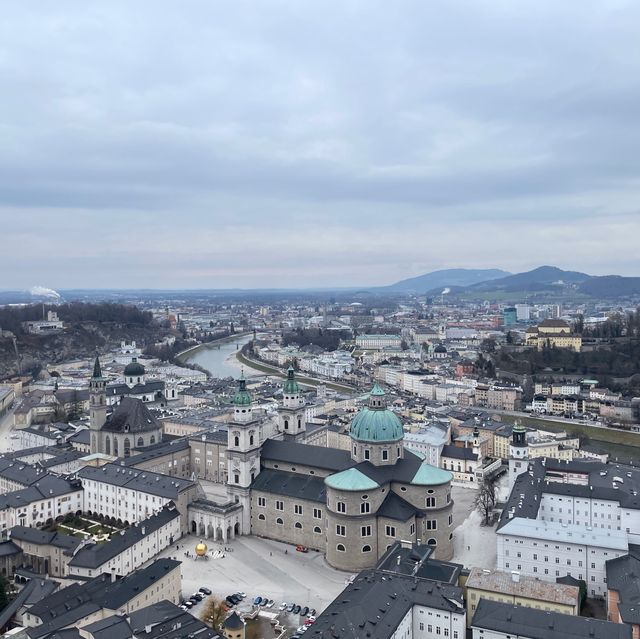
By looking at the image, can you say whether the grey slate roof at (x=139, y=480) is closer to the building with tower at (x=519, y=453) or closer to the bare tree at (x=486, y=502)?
the bare tree at (x=486, y=502)

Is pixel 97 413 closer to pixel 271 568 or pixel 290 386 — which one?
pixel 290 386

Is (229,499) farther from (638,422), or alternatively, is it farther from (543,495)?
(638,422)

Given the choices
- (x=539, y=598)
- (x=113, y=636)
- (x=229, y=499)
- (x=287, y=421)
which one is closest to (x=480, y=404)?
(x=287, y=421)

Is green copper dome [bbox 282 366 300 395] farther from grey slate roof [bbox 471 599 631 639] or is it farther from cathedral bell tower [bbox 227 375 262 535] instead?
grey slate roof [bbox 471 599 631 639]

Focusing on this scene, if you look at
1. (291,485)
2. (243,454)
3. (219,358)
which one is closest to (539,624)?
(291,485)

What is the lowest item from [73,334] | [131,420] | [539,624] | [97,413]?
[539,624]

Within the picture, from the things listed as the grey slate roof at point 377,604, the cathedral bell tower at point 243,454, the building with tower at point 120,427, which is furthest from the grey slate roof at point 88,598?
the building with tower at point 120,427
